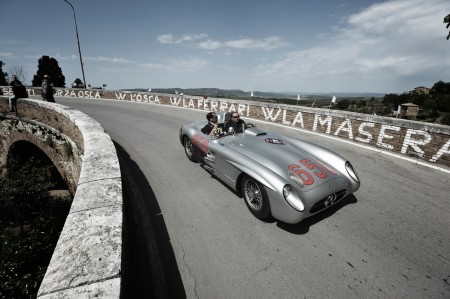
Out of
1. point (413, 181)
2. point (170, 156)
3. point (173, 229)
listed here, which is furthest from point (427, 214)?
point (170, 156)

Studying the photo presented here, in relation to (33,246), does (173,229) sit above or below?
above

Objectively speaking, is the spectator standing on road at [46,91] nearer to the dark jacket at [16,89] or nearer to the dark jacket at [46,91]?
the dark jacket at [46,91]

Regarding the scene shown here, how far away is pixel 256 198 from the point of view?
3729 millimetres

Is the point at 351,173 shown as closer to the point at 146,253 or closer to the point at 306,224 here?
the point at 306,224

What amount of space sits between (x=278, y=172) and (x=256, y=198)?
584mm

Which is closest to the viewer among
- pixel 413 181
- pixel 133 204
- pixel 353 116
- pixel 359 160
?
pixel 133 204

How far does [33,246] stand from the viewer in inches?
200

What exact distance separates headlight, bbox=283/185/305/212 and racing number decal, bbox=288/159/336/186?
0.38 metres

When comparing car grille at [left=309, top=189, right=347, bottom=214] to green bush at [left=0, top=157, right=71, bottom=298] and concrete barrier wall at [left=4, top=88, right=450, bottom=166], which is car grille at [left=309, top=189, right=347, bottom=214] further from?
green bush at [left=0, top=157, right=71, bottom=298]

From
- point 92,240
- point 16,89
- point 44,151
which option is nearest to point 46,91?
point 16,89

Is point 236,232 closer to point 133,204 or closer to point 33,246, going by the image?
point 133,204

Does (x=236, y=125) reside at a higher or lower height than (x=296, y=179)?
higher

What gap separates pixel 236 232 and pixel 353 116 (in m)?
6.54

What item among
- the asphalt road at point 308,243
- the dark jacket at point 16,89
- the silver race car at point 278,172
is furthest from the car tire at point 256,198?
the dark jacket at point 16,89
